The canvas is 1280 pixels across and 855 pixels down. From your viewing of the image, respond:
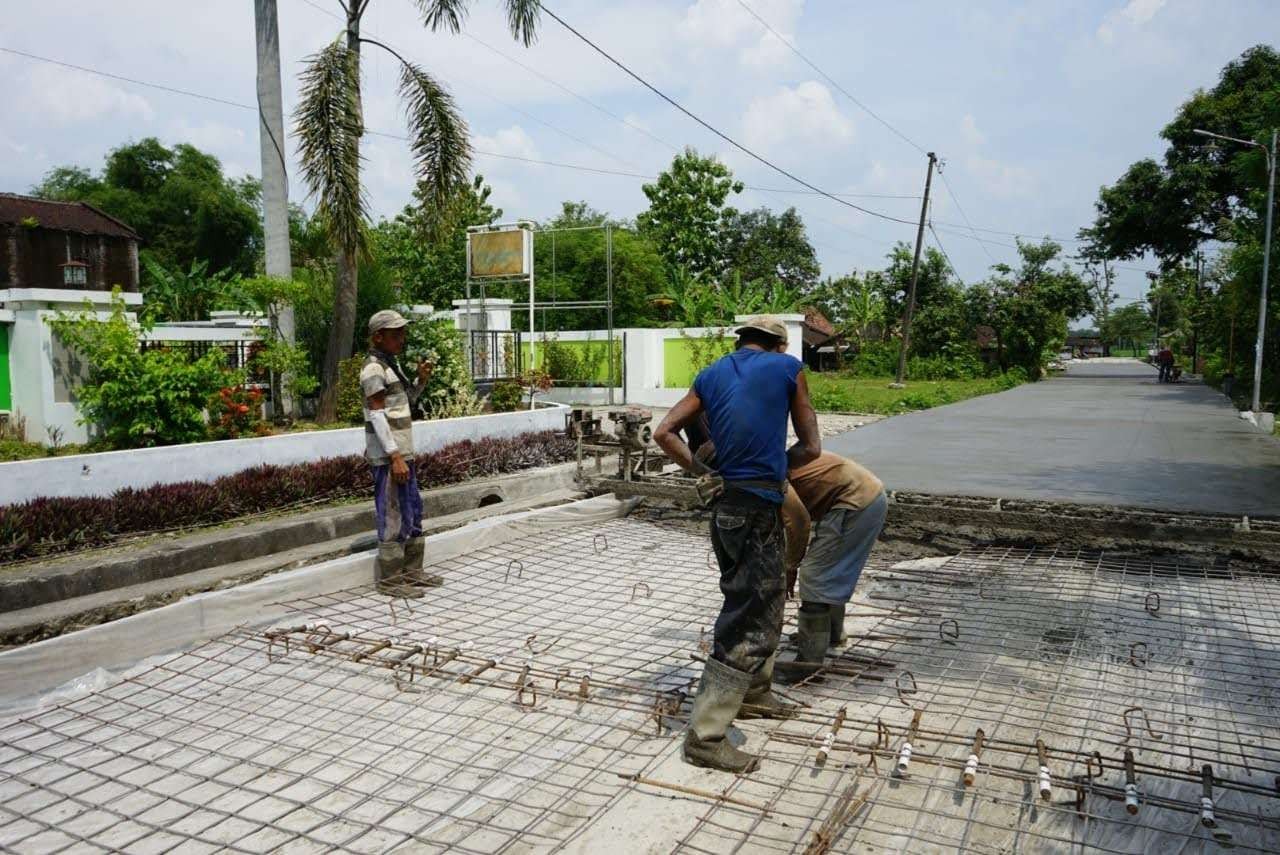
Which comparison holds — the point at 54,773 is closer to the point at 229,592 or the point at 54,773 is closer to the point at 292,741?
the point at 292,741

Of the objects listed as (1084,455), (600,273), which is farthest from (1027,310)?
(1084,455)

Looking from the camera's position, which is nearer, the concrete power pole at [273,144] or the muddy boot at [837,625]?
the muddy boot at [837,625]

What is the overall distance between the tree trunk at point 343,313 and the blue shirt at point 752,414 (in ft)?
24.7

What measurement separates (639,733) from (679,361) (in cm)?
1632

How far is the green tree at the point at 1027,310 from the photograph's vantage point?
35856mm

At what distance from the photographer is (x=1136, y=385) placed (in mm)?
31438

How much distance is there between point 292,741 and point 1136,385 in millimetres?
32806

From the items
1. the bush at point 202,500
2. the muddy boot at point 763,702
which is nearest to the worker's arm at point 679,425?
the muddy boot at point 763,702

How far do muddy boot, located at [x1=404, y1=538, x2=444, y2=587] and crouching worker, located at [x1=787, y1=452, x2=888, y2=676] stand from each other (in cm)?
250

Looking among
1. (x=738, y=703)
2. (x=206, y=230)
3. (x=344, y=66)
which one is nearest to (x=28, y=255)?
(x=206, y=230)

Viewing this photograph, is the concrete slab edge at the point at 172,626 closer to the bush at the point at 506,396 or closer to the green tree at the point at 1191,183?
the bush at the point at 506,396

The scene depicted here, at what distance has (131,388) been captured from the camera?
7598mm

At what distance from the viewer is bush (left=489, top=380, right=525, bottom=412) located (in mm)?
12039

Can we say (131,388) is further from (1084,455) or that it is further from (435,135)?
(1084,455)
